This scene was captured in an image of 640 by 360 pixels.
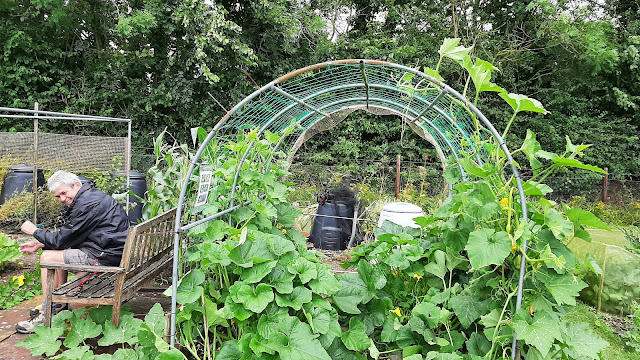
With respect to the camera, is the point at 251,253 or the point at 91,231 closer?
the point at 251,253

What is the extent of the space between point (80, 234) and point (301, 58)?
23.6ft

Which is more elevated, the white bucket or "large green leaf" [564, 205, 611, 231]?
"large green leaf" [564, 205, 611, 231]

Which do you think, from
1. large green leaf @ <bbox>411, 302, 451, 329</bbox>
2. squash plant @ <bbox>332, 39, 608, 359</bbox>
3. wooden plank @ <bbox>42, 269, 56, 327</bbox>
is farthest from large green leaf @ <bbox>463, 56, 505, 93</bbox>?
wooden plank @ <bbox>42, 269, 56, 327</bbox>

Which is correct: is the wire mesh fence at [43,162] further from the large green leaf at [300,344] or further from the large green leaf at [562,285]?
the large green leaf at [562,285]

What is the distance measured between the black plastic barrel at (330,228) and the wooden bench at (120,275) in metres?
2.52

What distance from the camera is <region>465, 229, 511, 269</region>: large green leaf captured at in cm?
160

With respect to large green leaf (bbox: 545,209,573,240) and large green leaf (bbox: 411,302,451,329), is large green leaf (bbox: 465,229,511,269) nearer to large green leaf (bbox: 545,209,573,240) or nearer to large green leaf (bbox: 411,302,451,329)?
large green leaf (bbox: 545,209,573,240)

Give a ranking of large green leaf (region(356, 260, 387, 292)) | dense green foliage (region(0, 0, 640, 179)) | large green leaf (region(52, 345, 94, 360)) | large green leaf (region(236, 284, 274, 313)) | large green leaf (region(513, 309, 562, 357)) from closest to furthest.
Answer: large green leaf (region(513, 309, 562, 357)), large green leaf (region(236, 284, 274, 313)), large green leaf (region(52, 345, 94, 360)), large green leaf (region(356, 260, 387, 292)), dense green foliage (region(0, 0, 640, 179))

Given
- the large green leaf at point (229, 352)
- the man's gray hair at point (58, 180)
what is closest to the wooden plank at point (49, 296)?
the man's gray hair at point (58, 180)

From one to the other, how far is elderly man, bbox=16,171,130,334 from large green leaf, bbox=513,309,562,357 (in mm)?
2551

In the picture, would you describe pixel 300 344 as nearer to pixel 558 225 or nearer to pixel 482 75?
pixel 558 225

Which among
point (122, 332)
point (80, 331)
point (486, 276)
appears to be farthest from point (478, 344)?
point (80, 331)

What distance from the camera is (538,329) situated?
5.25 ft

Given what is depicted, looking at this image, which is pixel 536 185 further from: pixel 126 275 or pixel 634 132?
pixel 634 132
